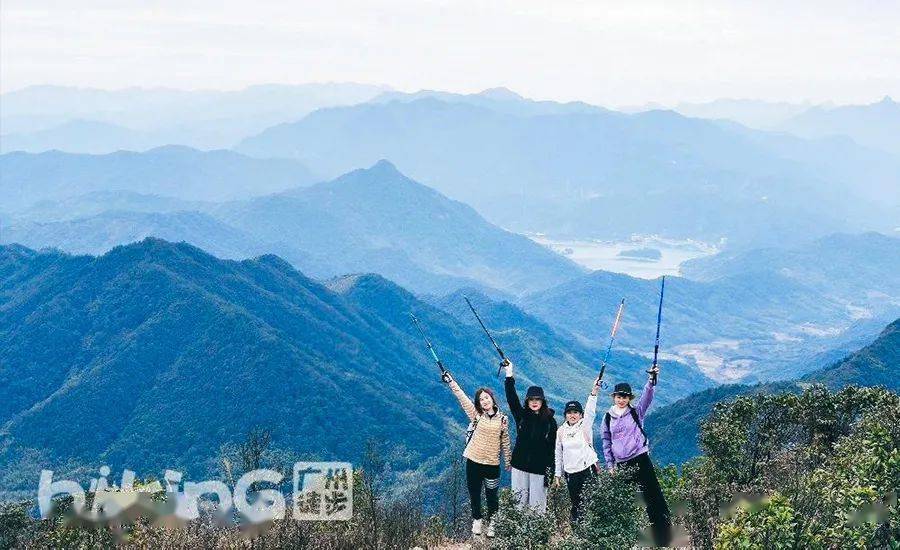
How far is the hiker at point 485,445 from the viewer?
1855 cm

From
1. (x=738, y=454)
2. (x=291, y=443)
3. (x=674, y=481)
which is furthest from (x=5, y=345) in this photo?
(x=738, y=454)

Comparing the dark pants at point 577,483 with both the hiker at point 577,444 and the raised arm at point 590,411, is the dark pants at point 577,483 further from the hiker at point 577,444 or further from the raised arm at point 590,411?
the raised arm at point 590,411

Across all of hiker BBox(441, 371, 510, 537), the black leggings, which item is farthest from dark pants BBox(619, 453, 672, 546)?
the black leggings

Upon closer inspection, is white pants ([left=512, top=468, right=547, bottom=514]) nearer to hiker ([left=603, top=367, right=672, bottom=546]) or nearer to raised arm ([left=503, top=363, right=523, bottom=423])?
raised arm ([left=503, top=363, right=523, bottom=423])

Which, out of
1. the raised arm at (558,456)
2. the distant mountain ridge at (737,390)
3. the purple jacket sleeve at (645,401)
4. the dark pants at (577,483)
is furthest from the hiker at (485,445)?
the distant mountain ridge at (737,390)

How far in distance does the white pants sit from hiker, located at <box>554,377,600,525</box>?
444 millimetres

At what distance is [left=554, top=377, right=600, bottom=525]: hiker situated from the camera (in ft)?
58.3

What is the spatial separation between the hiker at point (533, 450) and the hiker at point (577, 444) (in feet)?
0.97

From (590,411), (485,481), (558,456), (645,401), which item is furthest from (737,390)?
(558,456)

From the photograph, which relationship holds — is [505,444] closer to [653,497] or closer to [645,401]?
[645,401]

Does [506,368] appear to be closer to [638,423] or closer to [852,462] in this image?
[638,423]

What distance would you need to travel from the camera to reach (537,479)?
1827 cm

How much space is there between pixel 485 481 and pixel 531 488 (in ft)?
4.39

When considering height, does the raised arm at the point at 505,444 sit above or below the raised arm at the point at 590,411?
below
